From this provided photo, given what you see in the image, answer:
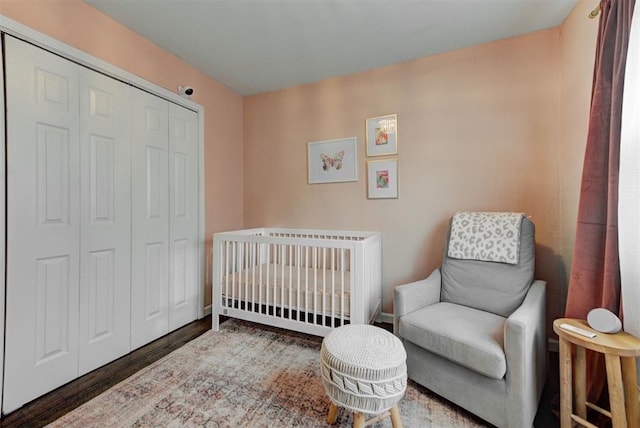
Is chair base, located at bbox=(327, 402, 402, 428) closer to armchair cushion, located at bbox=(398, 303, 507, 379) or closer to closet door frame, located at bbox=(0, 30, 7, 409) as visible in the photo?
armchair cushion, located at bbox=(398, 303, 507, 379)

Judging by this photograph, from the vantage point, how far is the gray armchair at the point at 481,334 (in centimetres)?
129

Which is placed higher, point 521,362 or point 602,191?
point 602,191

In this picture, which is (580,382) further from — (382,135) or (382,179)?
(382,135)

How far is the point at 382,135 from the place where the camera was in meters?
2.63

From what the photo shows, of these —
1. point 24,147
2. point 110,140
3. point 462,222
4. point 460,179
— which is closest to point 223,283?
point 110,140

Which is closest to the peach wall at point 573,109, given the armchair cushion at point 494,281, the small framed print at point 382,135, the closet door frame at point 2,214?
the armchair cushion at point 494,281

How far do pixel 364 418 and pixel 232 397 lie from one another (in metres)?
0.80

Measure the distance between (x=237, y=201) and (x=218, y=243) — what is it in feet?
2.95

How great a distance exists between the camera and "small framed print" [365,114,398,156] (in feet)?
8.48

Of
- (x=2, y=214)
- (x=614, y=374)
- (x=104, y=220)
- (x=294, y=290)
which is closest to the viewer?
(x=614, y=374)

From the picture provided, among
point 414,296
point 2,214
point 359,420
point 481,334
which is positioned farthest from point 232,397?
point 2,214

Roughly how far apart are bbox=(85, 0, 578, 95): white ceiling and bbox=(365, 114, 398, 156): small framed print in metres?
0.53

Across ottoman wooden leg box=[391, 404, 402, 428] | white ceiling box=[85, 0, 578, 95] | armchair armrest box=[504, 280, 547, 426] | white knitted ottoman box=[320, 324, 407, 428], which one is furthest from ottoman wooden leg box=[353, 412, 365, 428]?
white ceiling box=[85, 0, 578, 95]

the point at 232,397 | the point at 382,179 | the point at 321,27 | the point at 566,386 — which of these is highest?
the point at 321,27
